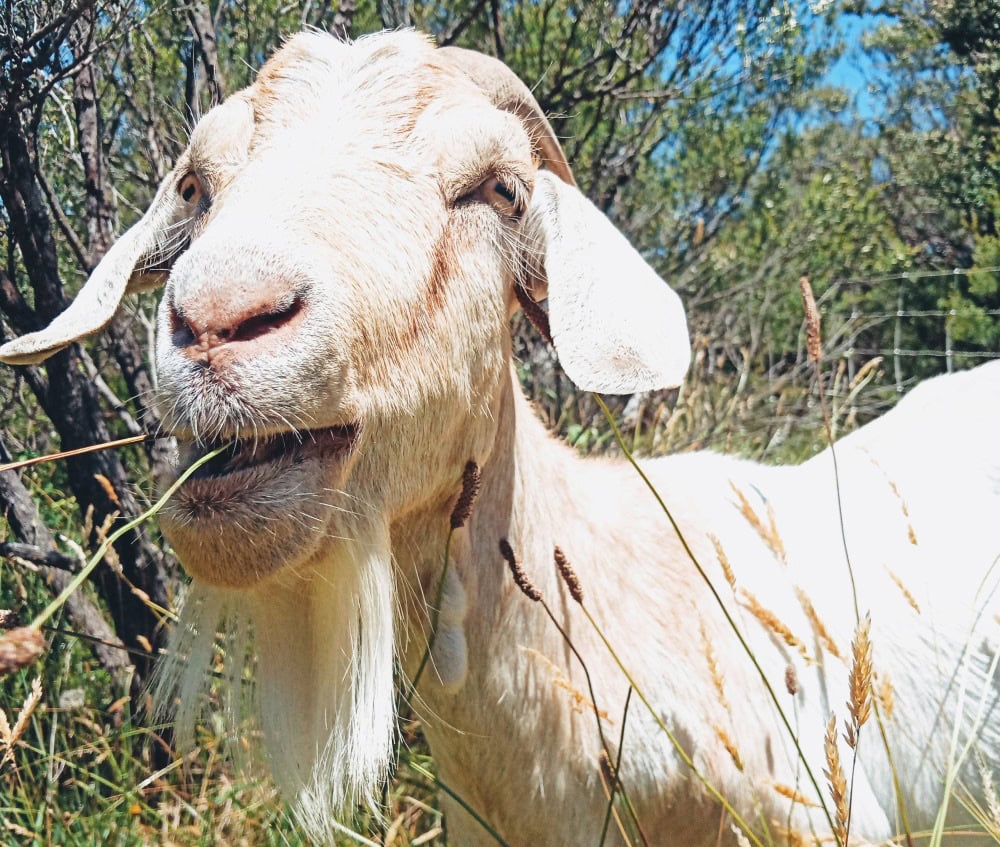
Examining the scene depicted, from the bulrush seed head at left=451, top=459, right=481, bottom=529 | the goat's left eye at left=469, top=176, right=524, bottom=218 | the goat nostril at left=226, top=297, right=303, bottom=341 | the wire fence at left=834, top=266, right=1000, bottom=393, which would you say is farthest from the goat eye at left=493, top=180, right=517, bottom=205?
the wire fence at left=834, top=266, right=1000, bottom=393

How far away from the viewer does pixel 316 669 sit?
1910 mm

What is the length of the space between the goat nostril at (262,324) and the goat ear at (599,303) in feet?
1.94

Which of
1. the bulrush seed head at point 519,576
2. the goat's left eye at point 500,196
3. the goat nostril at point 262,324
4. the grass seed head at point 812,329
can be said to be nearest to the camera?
the goat nostril at point 262,324

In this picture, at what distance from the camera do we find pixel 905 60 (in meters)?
11.9

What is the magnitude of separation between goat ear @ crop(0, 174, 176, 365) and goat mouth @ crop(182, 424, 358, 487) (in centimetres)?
67

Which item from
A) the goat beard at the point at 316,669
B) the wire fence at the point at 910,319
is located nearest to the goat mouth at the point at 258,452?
the goat beard at the point at 316,669

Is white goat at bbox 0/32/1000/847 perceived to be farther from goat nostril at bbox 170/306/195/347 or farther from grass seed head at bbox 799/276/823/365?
grass seed head at bbox 799/276/823/365

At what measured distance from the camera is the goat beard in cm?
181

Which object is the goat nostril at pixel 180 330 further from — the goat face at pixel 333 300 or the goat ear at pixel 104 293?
the goat ear at pixel 104 293

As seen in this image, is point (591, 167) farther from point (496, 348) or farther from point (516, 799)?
point (516, 799)

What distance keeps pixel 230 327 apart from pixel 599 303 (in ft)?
2.55

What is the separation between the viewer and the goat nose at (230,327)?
1400 mm

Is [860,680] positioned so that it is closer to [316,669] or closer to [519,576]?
[519,576]

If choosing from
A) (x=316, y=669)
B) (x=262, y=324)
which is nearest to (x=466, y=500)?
(x=316, y=669)
